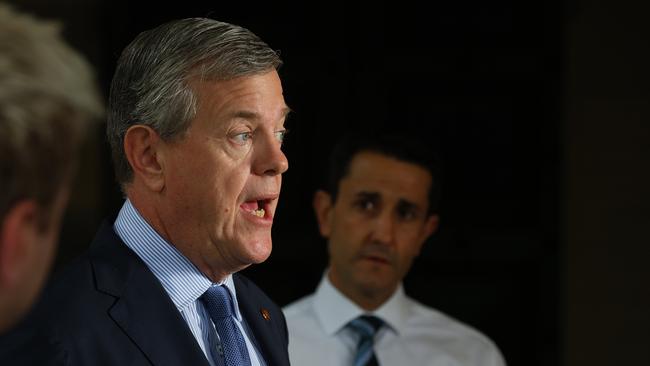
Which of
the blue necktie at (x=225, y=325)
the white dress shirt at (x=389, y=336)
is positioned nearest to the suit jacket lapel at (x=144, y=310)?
the blue necktie at (x=225, y=325)

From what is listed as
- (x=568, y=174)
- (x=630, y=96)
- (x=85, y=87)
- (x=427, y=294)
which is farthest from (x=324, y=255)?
(x=85, y=87)

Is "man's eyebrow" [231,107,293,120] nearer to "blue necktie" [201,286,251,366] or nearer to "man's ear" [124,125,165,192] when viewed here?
"man's ear" [124,125,165,192]

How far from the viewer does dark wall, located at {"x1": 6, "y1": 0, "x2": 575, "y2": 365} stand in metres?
3.64

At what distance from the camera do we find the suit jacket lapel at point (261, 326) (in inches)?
67.9

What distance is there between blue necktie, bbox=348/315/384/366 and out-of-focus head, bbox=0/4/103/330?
78.7 inches

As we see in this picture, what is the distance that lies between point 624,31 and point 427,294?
109 centimetres

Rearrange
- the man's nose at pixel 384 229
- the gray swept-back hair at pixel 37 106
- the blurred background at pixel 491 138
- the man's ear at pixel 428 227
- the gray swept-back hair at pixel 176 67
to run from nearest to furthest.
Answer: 1. the gray swept-back hair at pixel 37 106
2. the gray swept-back hair at pixel 176 67
3. the man's nose at pixel 384 229
4. the man's ear at pixel 428 227
5. the blurred background at pixel 491 138

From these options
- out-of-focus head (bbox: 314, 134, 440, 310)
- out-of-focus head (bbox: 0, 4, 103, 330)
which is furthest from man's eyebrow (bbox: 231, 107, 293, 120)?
out-of-focus head (bbox: 314, 134, 440, 310)

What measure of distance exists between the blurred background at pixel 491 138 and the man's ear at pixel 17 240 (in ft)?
9.19

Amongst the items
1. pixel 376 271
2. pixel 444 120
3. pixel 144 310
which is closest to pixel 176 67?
pixel 144 310

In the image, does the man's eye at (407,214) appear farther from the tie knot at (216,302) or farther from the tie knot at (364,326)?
the tie knot at (216,302)

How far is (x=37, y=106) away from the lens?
30.9 inches

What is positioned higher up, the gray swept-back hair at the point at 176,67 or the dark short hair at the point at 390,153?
the gray swept-back hair at the point at 176,67

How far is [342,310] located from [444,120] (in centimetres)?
112
